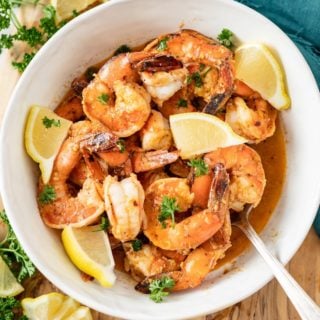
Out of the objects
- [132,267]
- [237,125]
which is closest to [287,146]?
[237,125]

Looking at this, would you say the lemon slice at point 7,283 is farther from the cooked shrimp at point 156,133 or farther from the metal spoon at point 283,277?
the metal spoon at point 283,277

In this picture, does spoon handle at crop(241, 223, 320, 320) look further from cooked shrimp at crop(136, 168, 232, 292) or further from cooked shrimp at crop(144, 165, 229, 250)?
cooked shrimp at crop(144, 165, 229, 250)

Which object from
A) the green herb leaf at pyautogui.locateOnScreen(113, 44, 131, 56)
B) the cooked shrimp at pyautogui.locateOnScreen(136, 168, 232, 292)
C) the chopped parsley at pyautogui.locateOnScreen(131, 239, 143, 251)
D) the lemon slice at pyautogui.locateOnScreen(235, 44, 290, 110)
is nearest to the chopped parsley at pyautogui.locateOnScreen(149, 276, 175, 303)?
the cooked shrimp at pyautogui.locateOnScreen(136, 168, 232, 292)

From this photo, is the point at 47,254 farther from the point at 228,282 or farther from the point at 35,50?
the point at 35,50

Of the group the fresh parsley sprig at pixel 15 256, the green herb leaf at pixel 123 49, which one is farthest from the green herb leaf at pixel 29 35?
the fresh parsley sprig at pixel 15 256

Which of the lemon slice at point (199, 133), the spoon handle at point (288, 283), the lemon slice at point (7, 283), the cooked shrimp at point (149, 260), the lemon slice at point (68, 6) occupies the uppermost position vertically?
the lemon slice at point (68, 6)
